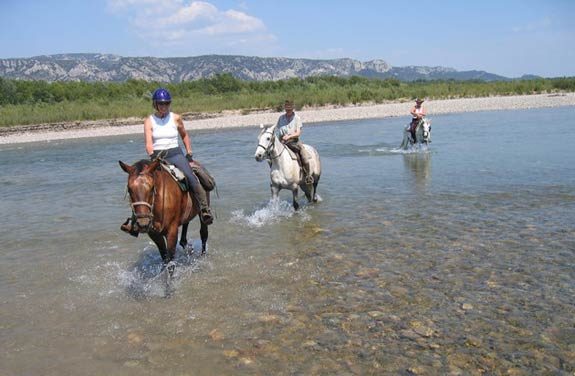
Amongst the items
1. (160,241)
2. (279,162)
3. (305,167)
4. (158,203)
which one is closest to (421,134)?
A: (305,167)

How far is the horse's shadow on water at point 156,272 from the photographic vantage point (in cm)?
657

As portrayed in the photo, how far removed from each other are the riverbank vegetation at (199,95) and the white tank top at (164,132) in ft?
130

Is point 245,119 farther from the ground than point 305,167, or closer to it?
farther from the ground

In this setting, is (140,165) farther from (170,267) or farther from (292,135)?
(292,135)

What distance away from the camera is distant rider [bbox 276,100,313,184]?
10.8 meters

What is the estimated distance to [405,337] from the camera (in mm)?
4953

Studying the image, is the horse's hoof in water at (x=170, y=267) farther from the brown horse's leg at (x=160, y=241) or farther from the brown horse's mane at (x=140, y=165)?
the brown horse's mane at (x=140, y=165)

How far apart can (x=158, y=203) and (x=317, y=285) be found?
236 centimetres

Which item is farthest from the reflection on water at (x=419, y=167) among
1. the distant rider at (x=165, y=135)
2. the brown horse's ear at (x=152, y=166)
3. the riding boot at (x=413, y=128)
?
the brown horse's ear at (x=152, y=166)

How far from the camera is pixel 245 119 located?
140 ft

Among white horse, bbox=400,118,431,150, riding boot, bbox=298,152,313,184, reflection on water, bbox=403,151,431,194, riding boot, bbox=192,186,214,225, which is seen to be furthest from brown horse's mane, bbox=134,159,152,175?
white horse, bbox=400,118,431,150

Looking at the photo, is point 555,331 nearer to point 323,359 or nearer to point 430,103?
point 323,359

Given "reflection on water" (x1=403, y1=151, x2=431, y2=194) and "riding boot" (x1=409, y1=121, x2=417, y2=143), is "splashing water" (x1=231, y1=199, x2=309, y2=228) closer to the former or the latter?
"reflection on water" (x1=403, y1=151, x2=431, y2=194)

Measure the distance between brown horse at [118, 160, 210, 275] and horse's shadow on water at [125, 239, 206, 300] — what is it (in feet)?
0.95
